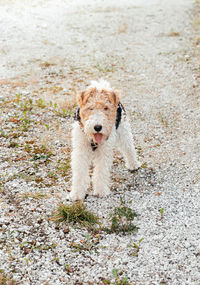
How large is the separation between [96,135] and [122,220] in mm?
1518

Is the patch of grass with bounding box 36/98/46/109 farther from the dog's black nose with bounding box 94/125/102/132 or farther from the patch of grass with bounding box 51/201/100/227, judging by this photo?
the patch of grass with bounding box 51/201/100/227

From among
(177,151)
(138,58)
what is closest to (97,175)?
(177,151)

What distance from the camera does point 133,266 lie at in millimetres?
4582

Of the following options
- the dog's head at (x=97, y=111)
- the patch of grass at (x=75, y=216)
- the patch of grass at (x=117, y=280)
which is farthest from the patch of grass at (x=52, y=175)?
the patch of grass at (x=117, y=280)

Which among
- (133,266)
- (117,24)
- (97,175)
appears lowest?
(133,266)

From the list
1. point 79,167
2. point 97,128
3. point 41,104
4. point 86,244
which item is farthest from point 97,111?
point 41,104

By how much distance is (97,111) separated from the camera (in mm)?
5418

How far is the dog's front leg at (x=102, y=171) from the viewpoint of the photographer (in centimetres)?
605

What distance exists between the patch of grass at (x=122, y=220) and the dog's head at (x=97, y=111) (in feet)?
4.21

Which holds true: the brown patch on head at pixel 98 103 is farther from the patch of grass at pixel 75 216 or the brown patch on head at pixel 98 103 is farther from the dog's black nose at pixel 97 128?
the patch of grass at pixel 75 216

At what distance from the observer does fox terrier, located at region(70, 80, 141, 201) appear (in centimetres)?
543

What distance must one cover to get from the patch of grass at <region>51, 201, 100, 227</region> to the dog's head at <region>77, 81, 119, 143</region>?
3.96 feet

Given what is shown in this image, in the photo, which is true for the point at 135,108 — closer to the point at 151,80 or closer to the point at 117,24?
the point at 151,80

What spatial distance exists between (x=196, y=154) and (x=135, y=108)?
3.02 m
